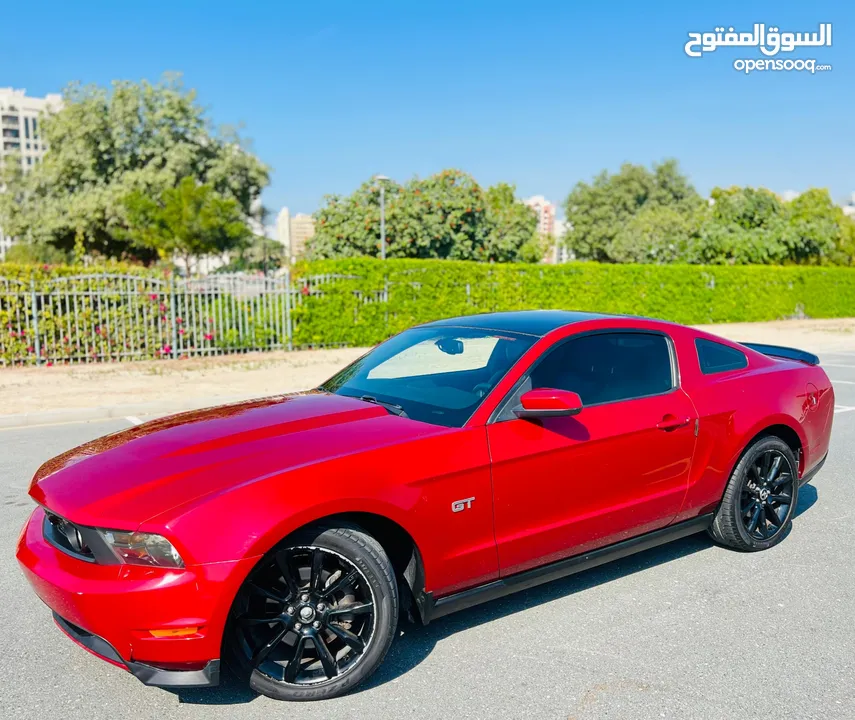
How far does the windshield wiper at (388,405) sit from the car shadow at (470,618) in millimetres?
1023

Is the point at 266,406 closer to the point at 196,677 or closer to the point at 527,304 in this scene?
the point at 196,677

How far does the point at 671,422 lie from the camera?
4.17 m

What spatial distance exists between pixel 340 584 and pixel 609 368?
6.36 feet

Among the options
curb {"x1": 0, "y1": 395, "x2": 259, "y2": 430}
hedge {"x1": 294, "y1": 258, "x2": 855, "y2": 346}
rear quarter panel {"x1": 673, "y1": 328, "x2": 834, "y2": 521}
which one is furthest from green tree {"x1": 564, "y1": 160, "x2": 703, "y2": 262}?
rear quarter panel {"x1": 673, "y1": 328, "x2": 834, "y2": 521}

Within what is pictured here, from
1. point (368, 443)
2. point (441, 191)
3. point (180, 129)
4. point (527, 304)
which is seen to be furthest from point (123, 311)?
point (180, 129)

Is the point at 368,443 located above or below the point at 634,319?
below

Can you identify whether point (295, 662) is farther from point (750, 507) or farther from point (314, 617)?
point (750, 507)

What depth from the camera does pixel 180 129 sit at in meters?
→ 42.9

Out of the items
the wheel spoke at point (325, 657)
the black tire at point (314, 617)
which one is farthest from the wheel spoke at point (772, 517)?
the wheel spoke at point (325, 657)

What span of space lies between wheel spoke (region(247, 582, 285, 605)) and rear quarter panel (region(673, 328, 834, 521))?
2378 millimetres

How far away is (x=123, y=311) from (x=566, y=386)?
1369cm

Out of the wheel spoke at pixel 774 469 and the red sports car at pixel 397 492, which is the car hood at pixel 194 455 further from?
the wheel spoke at pixel 774 469

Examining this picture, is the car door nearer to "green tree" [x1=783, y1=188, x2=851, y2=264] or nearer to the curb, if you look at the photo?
the curb

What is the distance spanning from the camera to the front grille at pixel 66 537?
2982mm
